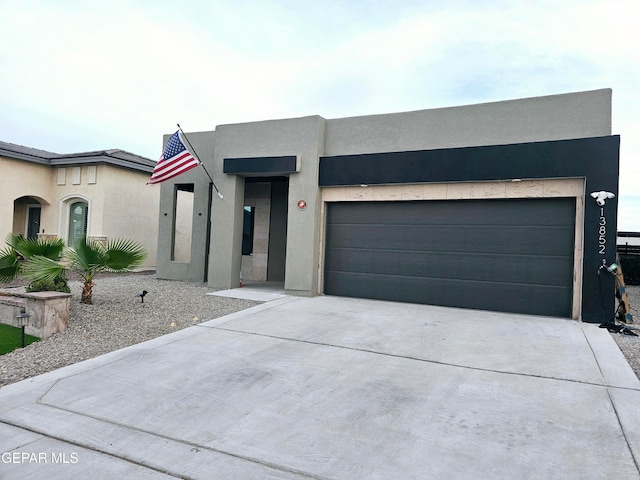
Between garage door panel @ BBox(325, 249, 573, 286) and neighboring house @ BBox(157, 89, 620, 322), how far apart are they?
0.08ft

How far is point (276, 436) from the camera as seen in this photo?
3449 millimetres

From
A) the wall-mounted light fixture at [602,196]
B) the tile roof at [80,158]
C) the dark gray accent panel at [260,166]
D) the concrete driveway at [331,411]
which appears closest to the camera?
the concrete driveway at [331,411]

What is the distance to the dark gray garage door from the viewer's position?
339 inches

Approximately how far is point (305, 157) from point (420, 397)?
774 centimetres

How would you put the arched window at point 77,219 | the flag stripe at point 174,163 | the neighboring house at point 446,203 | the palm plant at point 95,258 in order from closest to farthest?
the palm plant at point 95,258 → the neighboring house at point 446,203 → the flag stripe at point 174,163 → the arched window at point 77,219

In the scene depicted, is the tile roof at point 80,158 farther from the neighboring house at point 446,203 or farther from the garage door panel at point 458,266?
the garage door panel at point 458,266

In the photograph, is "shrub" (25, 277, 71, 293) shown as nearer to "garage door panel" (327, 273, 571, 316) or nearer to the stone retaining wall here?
the stone retaining wall

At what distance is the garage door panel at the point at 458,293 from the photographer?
8.62m

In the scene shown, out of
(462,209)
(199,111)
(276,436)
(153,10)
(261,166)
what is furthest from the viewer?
(199,111)

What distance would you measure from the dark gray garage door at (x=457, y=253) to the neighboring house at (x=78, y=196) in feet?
34.7

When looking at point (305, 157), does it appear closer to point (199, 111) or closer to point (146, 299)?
point (146, 299)

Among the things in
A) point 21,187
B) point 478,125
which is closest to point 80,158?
point 21,187

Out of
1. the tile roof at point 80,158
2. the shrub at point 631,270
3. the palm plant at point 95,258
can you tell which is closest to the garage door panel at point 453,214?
the palm plant at point 95,258

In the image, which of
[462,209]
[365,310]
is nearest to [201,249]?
[365,310]
